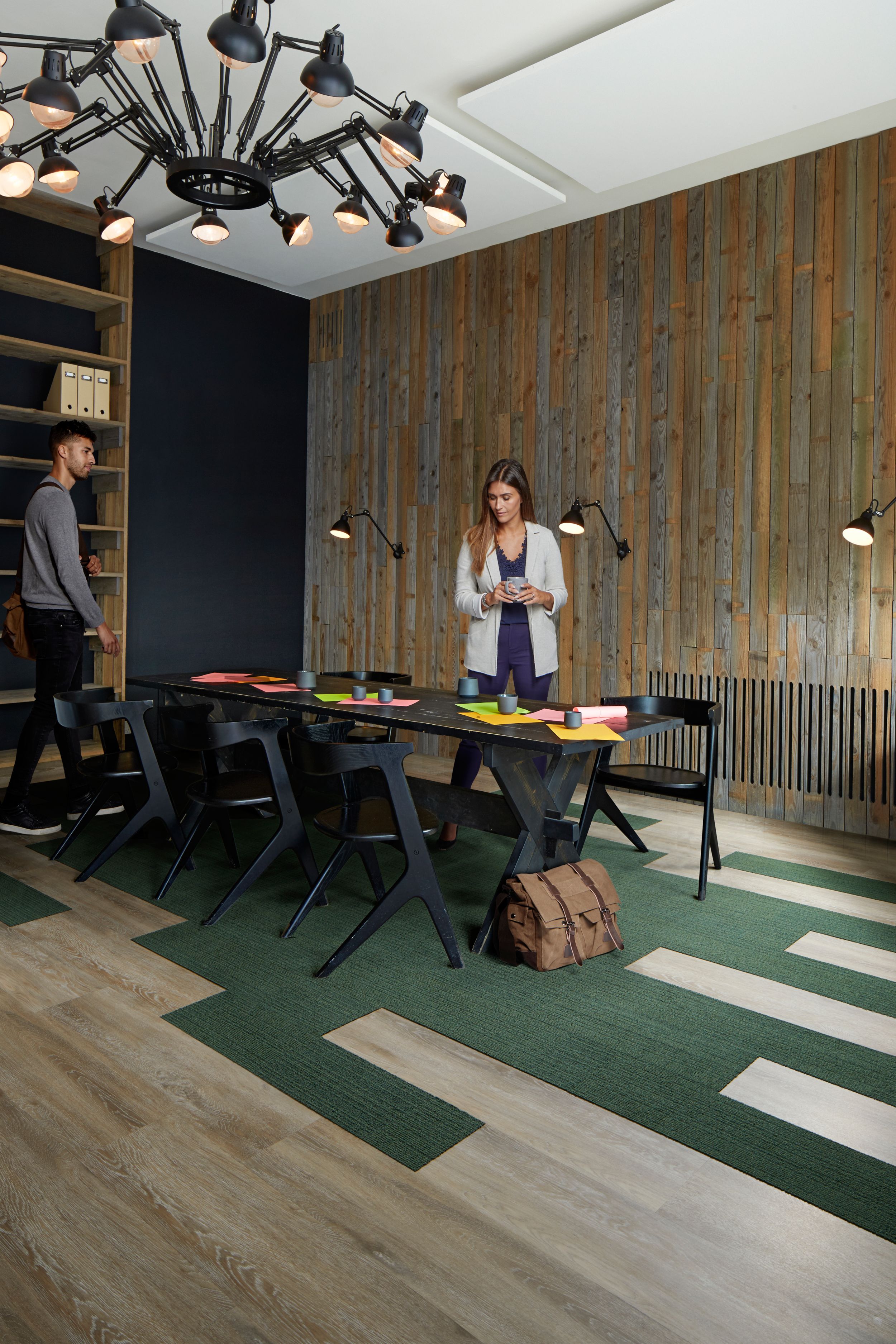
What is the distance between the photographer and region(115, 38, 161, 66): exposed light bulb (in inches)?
96.0

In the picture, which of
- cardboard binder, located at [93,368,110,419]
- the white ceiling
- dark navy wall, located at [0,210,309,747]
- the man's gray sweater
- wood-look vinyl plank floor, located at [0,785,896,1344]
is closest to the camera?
wood-look vinyl plank floor, located at [0,785,896,1344]

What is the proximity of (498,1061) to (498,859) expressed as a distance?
1.65 meters

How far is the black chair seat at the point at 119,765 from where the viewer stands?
3.64 meters

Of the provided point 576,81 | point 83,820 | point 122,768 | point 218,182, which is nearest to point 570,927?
point 122,768

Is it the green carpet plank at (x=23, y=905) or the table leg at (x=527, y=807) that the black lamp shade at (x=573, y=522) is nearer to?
the table leg at (x=527, y=807)

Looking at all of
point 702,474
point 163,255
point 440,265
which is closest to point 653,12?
point 702,474

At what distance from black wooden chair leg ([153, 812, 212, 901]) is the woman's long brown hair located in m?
1.67

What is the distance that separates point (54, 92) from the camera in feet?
8.67

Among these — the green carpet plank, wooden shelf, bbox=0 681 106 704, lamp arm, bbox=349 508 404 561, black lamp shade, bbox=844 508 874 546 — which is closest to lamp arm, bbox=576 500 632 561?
black lamp shade, bbox=844 508 874 546

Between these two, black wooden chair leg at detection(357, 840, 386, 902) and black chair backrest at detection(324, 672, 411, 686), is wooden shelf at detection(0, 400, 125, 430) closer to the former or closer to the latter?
black chair backrest at detection(324, 672, 411, 686)

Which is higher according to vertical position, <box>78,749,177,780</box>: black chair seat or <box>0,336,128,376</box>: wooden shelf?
<box>0,336,128,376</box>: wooden shelf

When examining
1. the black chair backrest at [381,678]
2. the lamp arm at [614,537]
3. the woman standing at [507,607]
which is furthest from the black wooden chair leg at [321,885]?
the lamp arm at [614,537]

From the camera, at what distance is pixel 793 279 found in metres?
4.60

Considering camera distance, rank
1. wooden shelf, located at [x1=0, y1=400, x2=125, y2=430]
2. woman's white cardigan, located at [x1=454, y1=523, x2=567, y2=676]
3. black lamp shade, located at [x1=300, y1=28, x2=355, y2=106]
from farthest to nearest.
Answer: wooden shelf, located at [x1=0, y1=400, x2=125, y2=430] < woman's white cardigan, located at [x1=454, y1=523, x2=567, y2=676] < black lamp shade, located at [x1=300, y1=28, x2=355, y2=106]
